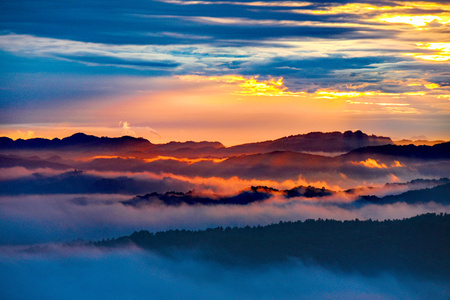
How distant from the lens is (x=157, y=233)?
196 metres

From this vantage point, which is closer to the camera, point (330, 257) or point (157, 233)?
point (330, 257)

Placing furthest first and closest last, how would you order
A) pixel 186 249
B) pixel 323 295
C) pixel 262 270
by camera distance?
pixel 186 249, pixel 262 270, pixel 323 295

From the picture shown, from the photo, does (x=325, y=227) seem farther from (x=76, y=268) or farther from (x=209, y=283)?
A: (x=76, y=268)

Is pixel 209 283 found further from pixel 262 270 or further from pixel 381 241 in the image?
pixel 381 241

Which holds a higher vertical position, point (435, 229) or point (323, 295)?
point (435, 229)

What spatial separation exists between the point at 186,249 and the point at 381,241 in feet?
164

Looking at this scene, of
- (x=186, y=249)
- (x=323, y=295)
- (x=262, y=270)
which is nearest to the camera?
(x=323, y=295)

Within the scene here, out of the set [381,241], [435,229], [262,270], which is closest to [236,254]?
[262,270]

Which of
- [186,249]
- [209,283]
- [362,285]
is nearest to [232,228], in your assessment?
[186,249]

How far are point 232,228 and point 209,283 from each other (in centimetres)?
3065

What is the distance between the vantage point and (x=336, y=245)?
180250 mm

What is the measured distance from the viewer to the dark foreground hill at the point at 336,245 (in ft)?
563

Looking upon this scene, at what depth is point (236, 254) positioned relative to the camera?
577 feet

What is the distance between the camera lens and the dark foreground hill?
17150 cm
